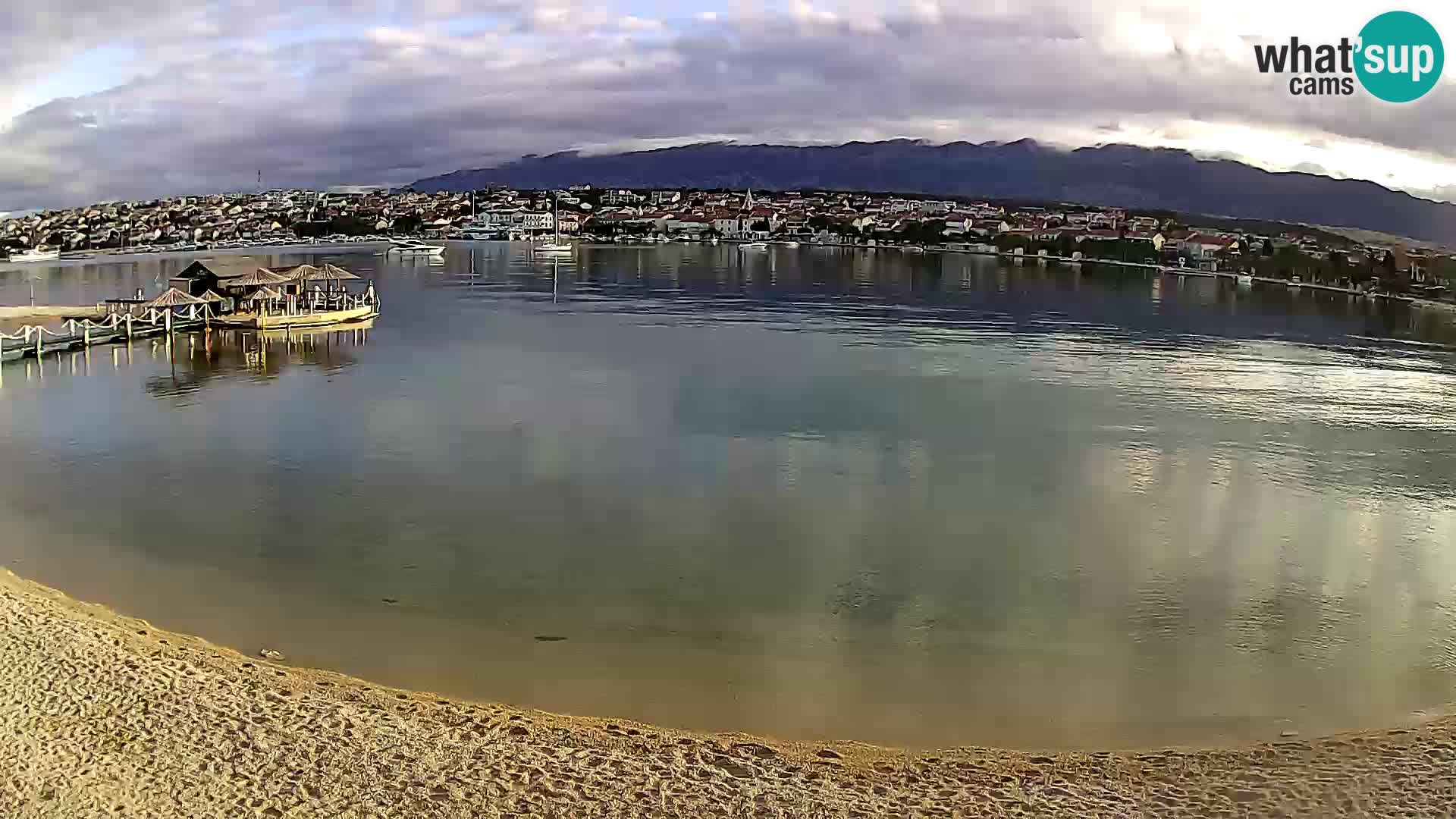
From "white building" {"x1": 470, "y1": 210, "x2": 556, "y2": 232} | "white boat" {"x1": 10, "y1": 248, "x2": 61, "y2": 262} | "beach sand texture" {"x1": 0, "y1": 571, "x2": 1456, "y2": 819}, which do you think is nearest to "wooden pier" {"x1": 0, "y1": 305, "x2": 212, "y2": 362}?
"beach sand texture" {"x1": 0, "y1": 571, "x2": 1456, "y2": 819}

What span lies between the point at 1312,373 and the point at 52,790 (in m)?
23.6

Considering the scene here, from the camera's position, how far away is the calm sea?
6.57 metres

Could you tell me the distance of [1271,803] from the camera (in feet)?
15.8

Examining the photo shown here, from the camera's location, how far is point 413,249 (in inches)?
2936

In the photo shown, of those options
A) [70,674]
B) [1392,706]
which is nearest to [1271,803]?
[1392,706]

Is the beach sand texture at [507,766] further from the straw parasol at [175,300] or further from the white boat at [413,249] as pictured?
the white boat at [413,249]

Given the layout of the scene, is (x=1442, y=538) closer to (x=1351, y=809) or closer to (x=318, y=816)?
(x=1351, y=809)

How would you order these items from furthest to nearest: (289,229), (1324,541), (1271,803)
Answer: (289,229), (1324,541), (1271,803)

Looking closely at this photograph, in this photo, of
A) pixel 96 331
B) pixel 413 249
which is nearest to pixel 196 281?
pixel 96 331

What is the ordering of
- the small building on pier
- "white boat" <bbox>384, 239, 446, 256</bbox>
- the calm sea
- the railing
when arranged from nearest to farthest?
the calm sea → the railing → the small building on pier → "white boat" <bbox>384, 239, 446, 256</bbox>

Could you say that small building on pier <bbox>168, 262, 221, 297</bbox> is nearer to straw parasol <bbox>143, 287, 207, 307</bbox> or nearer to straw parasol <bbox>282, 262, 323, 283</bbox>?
straw parasol <bbox>143, 287, 207, 307</bbox>

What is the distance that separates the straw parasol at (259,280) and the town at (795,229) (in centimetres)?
4218

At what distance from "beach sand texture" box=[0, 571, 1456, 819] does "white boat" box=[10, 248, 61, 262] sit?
210 feet

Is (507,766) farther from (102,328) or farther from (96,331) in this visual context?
(102,328)
